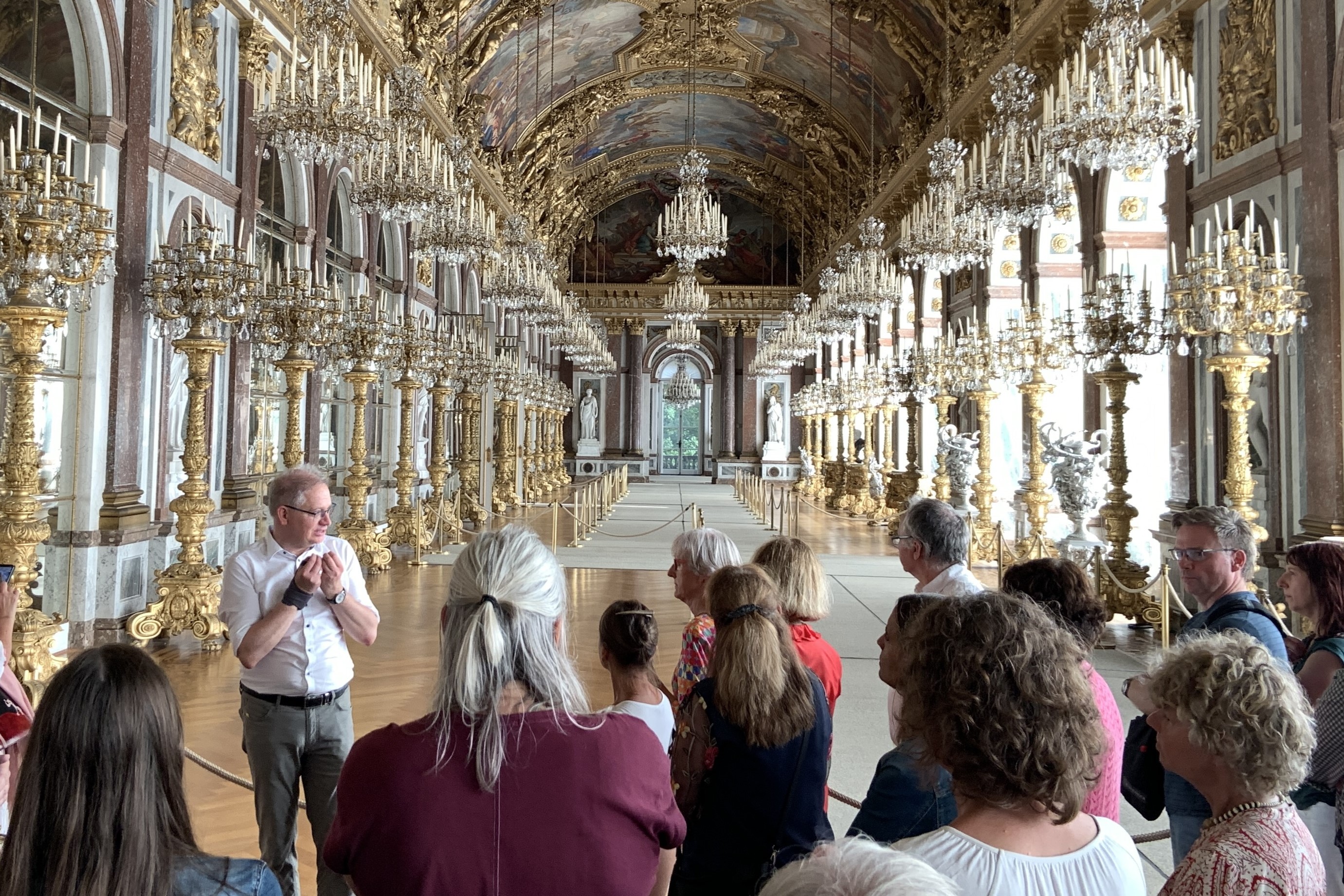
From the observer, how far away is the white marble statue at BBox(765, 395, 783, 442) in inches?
1476

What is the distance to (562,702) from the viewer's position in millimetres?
1633

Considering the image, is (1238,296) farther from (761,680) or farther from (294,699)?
(294,699)

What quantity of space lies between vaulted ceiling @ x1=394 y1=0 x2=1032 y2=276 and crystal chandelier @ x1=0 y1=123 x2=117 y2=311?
11.1 m

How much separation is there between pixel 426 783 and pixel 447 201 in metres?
7.94

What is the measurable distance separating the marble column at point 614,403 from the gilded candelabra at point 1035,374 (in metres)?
26.8

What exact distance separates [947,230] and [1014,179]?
86.2 inches

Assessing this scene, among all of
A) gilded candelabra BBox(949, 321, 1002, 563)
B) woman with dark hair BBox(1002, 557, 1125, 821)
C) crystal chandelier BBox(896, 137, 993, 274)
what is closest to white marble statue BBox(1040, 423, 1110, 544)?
crystal chandelier BBox(896, 137, 993, 274)

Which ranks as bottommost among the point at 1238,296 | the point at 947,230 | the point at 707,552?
the point at 707,552

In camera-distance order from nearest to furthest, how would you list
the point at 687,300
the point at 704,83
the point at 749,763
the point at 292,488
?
1. the point at 749,763
2. the point at 292,488
3. the point at 687,300
4. the point at 704,83

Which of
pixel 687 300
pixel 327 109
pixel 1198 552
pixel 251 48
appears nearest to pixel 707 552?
pixel 1198 552

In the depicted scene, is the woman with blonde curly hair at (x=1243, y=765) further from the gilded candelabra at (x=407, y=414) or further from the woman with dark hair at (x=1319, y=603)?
the gilded candelabra at (x=407, y=414)

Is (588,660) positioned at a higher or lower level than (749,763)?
lower

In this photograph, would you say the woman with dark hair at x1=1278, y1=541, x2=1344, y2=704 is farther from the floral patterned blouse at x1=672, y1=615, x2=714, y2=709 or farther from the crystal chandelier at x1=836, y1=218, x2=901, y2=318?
the crystal chandelier at x1=836, y1=218, x2=901, y2=318

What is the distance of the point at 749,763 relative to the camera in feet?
7.20
